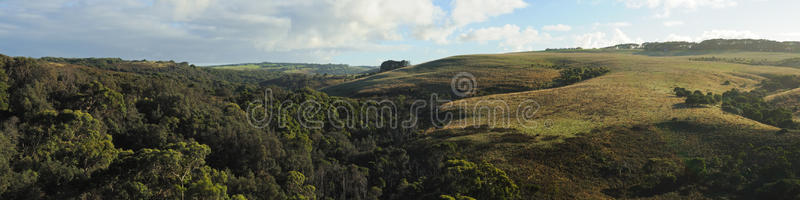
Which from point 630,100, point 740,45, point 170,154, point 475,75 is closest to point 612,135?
point 630,100

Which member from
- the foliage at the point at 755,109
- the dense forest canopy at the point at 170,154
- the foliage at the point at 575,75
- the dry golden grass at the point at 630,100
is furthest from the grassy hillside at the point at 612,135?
the foliage at the point at 575,75

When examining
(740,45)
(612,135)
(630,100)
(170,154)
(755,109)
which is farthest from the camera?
(740,45)

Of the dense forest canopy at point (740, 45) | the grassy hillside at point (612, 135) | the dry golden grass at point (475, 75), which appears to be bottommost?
the grassy hillside at point (612, 135)

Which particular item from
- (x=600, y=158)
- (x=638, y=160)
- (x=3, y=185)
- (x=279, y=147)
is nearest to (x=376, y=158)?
(x=279, y=147)

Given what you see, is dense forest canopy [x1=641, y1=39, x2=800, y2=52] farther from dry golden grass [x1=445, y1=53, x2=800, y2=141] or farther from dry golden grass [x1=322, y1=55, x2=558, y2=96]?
dry golden grass [x1=322, y1=55, x2=558, y2=96]

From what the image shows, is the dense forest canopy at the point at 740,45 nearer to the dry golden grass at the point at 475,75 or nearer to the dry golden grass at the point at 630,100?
the dry golden grass at the point at 630,100

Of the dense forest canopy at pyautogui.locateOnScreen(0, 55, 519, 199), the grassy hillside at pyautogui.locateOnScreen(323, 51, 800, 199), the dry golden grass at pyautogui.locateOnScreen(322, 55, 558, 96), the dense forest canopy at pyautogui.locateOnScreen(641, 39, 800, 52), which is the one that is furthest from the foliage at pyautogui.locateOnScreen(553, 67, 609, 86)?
the dense forest canopy at pyautogui.locateOnScreen(641, 39, 800, 52)

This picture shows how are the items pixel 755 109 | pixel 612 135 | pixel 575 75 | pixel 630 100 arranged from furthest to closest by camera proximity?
1. pixel 575 75
2. pixel 630 100
3. pixel 755 109
4. pixel 612 135

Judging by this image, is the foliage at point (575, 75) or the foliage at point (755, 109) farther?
the foliage at point (575, 75)

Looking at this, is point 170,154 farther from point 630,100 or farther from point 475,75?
point 475,75

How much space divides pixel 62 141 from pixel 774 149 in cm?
7542

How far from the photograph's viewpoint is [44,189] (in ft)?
83.6

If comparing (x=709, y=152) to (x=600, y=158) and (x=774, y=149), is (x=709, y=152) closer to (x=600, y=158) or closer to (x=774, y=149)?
(x=774, y=149)

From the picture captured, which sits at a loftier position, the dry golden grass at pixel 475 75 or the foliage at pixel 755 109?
the dry golden grass at pixel 475 75
